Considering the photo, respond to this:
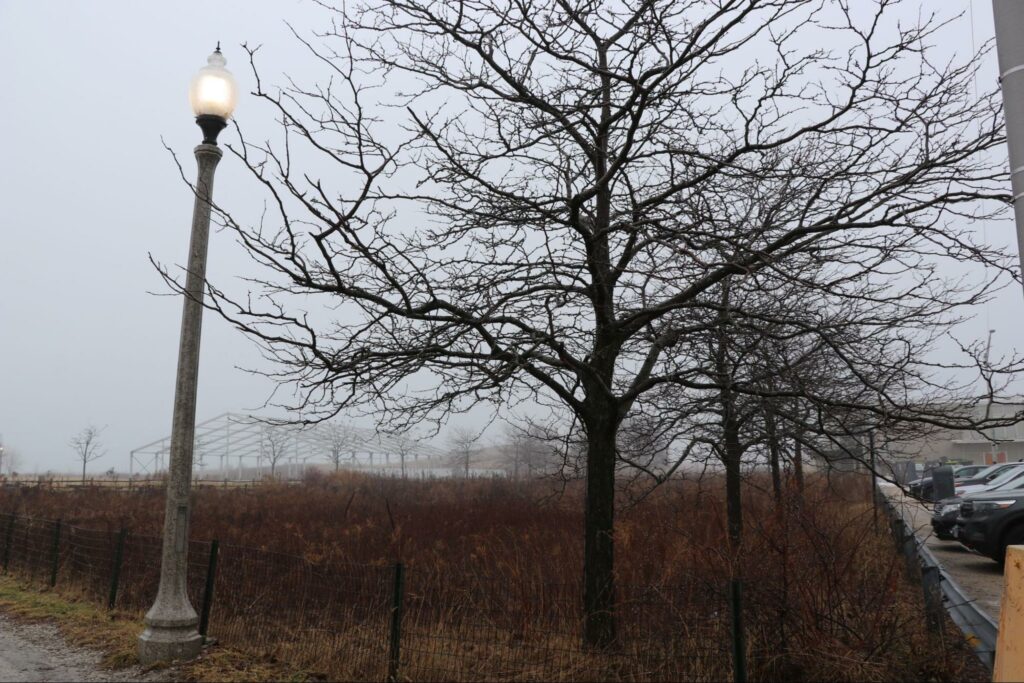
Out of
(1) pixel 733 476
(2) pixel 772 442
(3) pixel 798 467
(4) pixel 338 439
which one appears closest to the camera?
(2) pixel 772 442

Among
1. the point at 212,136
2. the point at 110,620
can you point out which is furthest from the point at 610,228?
the point at 110,620

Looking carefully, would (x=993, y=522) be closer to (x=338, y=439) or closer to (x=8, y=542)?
(x=8, y=542)

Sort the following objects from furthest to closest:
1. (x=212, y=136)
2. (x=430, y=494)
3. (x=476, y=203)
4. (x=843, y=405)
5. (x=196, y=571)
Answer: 1. (x=430, y=494)
2. (x=196, y=571)
3. (x=212, y=136)
4. (x=476, y=203)
5. (x=843, y=405)

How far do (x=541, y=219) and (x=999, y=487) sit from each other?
10855 mm

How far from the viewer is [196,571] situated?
9.96 m

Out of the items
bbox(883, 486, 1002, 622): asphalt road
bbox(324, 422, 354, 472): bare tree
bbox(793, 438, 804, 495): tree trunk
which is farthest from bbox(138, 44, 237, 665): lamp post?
bbox(324, 422, 354, 472): bare tree

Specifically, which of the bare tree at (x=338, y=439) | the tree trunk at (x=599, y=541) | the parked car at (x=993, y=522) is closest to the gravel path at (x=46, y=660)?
the tree trunk at (x=599, y=541)

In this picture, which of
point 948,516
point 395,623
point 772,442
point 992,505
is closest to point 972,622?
point 772,442

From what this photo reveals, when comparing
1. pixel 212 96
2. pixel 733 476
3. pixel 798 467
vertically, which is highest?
pixel 212 96

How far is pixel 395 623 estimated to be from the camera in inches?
228

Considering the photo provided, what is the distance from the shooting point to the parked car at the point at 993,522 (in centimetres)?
1098

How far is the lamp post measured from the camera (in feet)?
21.4

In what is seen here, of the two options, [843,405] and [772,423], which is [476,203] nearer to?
[843,405]

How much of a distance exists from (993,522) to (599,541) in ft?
27.6
